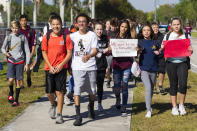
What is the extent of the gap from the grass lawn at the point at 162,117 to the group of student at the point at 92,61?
21 cm

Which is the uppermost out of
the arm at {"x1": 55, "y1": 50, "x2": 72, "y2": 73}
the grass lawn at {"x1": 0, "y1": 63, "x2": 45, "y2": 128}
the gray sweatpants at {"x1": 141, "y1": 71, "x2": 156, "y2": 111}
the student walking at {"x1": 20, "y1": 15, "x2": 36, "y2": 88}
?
the student walking at {"x1": 20, "y1": 15, "x2": 36, "y2": 88}

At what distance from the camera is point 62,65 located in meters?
6.61

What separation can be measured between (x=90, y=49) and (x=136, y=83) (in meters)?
5.56

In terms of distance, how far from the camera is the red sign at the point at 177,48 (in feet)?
24.2

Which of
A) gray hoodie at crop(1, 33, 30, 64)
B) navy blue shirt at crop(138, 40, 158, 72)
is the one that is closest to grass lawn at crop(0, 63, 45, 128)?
gray hoodie at crop(1, 33, 30, 64)

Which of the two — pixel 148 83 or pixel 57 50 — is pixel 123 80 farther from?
pixel 57 50

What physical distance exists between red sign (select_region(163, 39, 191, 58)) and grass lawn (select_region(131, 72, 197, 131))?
1.15 meters

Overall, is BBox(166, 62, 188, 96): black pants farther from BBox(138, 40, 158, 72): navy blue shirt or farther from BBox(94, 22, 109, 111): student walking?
BBox(94, 22, 109, 111): student walking

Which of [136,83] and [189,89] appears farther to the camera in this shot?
[136,83]

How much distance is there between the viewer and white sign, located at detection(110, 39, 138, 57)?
733 cm

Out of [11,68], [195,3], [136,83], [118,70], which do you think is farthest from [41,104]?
[195,3]

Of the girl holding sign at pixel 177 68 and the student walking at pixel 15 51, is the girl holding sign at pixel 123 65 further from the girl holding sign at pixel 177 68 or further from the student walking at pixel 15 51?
the student walking at pixel 15 51

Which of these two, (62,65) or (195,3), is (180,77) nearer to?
(62,65)

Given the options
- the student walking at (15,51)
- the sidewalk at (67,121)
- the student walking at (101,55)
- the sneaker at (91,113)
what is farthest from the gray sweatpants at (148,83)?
the student walking at (15,51)
